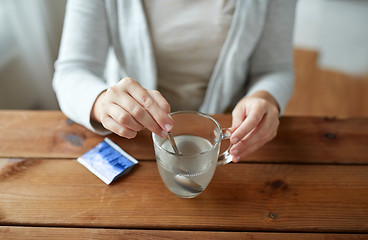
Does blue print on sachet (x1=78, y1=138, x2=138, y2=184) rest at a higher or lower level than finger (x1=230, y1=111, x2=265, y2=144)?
lower

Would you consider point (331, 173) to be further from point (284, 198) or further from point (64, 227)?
point (64, 227)

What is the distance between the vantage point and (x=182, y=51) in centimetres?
81

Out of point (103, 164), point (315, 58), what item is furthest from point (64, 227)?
point (315, 58)

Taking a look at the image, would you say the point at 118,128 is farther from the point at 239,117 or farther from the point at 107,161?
the point at 239,117

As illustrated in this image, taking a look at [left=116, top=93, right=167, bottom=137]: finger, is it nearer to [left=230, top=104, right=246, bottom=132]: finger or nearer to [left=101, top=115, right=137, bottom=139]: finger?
[left=101, top=115, right=137, bottom=139]: finger

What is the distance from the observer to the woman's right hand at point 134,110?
1.49 ft

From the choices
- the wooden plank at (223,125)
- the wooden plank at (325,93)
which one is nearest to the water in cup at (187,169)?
the wooden plank at (223,125)

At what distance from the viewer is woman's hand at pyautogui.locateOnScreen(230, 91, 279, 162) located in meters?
0.49

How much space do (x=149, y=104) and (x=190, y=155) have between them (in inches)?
3.9

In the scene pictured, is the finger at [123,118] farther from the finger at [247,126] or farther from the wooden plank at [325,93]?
the wooden plank at [325,93]

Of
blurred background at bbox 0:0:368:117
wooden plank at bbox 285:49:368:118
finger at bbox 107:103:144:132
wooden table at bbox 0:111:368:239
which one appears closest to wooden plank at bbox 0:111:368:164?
wooden table at bbox 0:111:368:239

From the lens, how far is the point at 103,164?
21.5 inches

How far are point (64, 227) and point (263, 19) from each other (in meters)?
0.63

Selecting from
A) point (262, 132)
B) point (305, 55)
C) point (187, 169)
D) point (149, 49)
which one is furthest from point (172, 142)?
point (305, 55)
